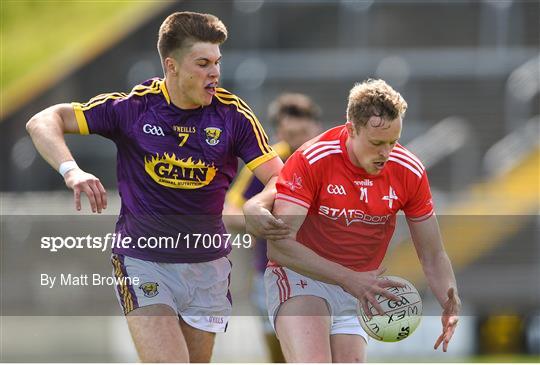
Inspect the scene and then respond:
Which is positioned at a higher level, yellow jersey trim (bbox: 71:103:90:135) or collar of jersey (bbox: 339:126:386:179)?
yellow jersey trim (bbox: 71:103:90:135)

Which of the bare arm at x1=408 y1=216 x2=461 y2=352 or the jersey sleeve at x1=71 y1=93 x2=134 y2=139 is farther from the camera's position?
the jersey sleeve at x1=71 y1=93 x2=134 y2=139

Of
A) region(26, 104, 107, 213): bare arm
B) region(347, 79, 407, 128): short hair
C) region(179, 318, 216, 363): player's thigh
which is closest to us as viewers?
region(26, 104, 107, 213): bare arm

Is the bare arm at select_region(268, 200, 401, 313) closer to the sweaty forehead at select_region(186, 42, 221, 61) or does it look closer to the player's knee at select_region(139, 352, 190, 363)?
the player's knee at select_region(139, 352, 190, 363)

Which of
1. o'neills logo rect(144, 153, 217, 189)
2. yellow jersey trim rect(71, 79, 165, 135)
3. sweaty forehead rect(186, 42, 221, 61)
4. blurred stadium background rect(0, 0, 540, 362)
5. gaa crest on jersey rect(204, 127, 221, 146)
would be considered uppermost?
sweaty forehead rect(186, 42, 221, 61)

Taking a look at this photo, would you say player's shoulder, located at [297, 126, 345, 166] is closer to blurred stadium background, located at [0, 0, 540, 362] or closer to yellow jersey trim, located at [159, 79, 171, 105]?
yellow jersey trim, located at [159, 79, 171, 105]

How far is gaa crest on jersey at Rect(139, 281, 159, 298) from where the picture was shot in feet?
17.3

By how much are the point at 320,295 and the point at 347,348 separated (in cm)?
29

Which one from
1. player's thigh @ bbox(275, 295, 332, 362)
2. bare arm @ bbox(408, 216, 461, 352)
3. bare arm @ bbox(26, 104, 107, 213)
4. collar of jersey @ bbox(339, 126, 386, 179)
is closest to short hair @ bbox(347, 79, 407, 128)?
Answer: collar of jersey @ bbox(339, 126, 386, 179)

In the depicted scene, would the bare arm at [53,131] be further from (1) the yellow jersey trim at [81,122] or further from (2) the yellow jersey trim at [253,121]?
(2) the yellow jersey trim at [253,121]

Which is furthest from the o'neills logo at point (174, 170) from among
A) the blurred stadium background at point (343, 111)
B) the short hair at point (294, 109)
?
the blurred stadium background at point (343, 111)

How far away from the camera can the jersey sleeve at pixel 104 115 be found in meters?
5.42

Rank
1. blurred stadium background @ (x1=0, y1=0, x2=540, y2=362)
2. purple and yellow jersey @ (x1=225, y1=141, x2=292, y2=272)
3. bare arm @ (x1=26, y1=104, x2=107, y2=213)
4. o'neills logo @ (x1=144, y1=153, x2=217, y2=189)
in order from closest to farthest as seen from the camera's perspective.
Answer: bare arm @ (x1=26, y1=104, x2=107, y2=213) < o'neills logo @ (x1=144, y1=153, x2=217, y2=189) < purple and yellow jersey @ (x1=225, y1=141, x2=292, y2=272) < blurred stadium background @ (x1=0, y1=0, x2=540, y2=362)

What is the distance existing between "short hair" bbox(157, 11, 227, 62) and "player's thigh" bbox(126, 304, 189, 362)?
1256mm

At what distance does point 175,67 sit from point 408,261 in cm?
807
